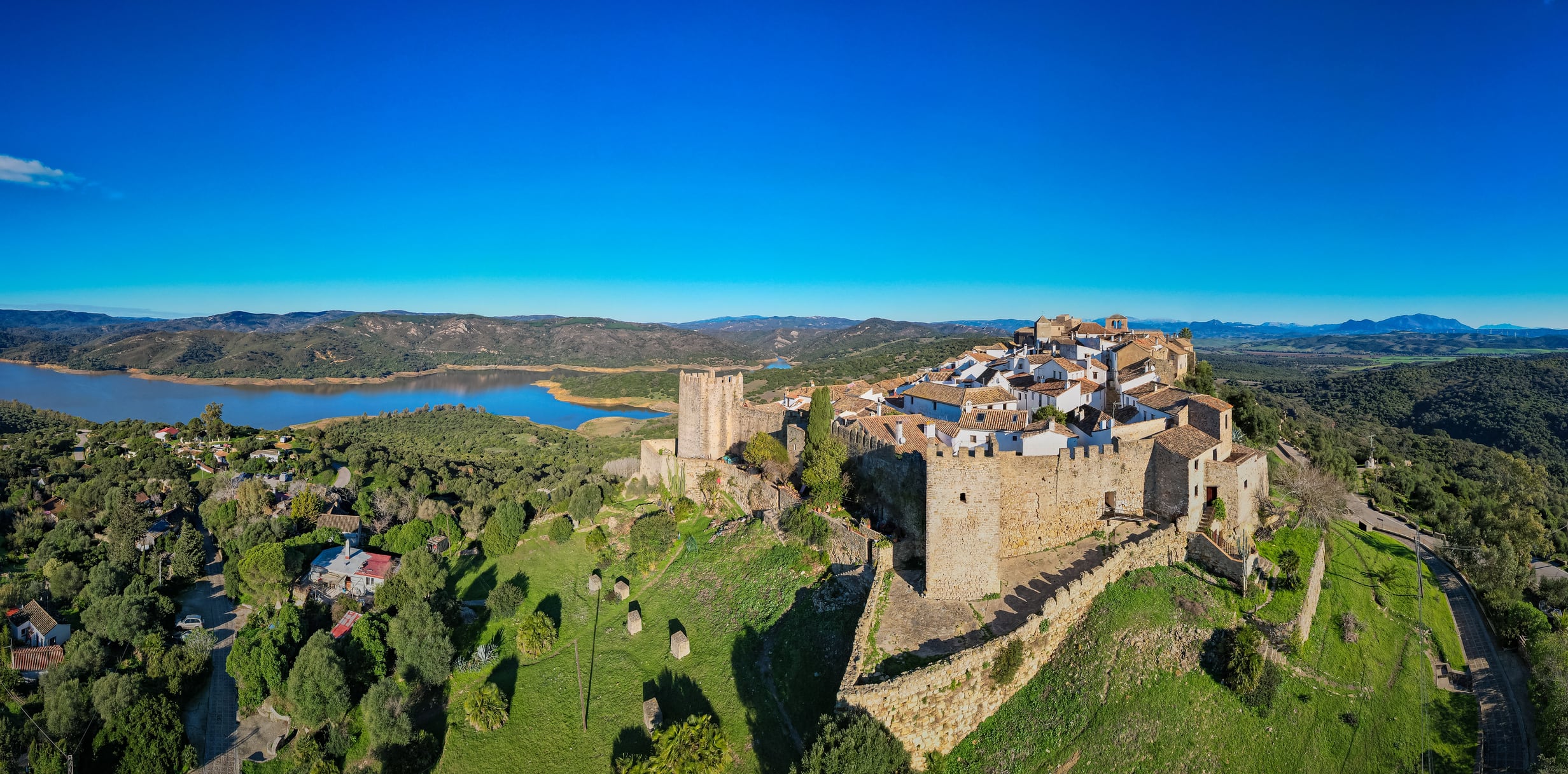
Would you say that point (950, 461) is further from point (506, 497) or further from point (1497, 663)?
point (506, 497)

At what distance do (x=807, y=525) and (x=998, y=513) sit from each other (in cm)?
586

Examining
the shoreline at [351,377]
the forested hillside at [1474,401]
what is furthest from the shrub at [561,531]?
the shoreline at [351,377]

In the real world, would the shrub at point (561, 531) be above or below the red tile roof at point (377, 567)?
above

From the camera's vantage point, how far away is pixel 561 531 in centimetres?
2684

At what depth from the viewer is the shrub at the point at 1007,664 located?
40.5 ft

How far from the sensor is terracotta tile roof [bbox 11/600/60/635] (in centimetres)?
2475

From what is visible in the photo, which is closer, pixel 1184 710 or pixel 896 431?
pixel 1184 710

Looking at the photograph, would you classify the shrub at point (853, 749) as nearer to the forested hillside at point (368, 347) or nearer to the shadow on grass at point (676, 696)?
the shadow on grass at point (676, 696)

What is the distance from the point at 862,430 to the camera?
2025 cm

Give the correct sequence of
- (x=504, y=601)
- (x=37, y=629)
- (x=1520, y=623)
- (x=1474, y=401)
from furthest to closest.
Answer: (x=1474, y=401)
(x=37, y=629)
(x=504, y=601)
(x=1520, y=623)

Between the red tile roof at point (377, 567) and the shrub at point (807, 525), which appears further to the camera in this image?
the red tile roof at point (377, 567)

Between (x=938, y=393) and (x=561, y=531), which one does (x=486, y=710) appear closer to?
(x=561, y=531)

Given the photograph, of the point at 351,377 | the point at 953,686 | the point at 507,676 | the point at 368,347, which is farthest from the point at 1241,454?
the point at 368,347

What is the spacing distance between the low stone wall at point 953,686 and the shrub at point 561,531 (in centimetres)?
1671
